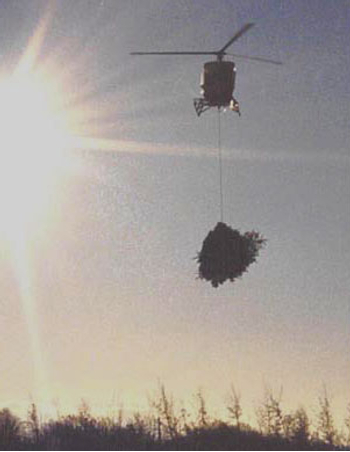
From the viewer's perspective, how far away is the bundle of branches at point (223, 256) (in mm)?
30391

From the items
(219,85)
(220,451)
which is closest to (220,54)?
(219,85)

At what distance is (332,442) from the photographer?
181 ft

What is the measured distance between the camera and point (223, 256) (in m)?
30.4

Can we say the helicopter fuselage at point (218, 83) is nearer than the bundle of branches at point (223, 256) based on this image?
No

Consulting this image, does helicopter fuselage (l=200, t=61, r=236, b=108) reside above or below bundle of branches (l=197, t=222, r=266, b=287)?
above

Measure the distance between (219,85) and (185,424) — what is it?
94.2ft

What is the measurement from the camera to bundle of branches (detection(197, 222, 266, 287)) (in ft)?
99.7

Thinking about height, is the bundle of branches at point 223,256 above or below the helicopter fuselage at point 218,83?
below

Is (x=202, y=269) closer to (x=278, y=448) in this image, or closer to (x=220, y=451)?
(x=220, y=451)

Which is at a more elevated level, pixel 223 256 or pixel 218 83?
pixel 218 83

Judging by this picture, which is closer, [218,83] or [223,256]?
[223,256]

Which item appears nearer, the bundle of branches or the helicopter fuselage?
the bundle of branches

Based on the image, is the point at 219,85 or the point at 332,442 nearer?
the point at 219,85

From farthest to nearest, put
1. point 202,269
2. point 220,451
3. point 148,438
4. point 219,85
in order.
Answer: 1. point 148,438
2. point 220,451
3. point 219,85
4. point 202,269
